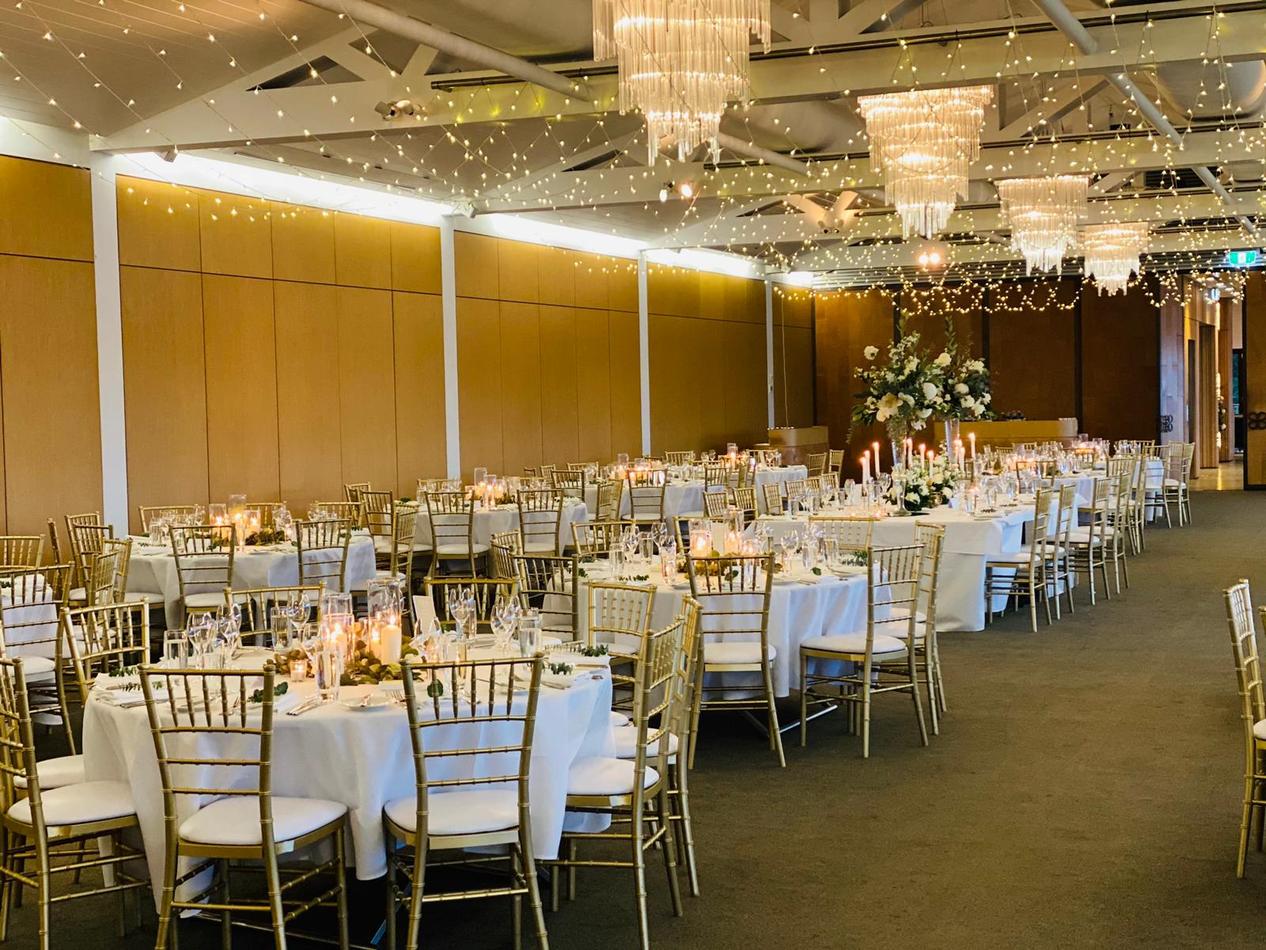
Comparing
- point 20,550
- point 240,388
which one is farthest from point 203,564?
point 240,388

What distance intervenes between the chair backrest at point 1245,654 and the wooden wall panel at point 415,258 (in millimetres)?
11335

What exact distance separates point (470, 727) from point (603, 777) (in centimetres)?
49

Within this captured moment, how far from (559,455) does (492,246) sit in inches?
113

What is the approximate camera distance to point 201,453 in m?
12.5

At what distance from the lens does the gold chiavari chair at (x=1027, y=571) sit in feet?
33.6

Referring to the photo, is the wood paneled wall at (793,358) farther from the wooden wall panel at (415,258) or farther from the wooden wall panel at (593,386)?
the wooden wall panel at (415,258)

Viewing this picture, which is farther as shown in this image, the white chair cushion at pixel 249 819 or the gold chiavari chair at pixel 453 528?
the gold chiavari chair at pixel 453 528

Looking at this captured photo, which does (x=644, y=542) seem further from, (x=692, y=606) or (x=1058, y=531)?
(x=1058, y=531)

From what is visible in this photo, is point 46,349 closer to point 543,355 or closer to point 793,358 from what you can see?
point 543,355

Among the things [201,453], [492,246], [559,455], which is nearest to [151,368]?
[201,453]

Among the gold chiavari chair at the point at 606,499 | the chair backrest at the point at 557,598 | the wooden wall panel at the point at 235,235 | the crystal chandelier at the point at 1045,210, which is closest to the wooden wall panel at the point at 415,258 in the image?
the wooden wall panel at the point at 235,235

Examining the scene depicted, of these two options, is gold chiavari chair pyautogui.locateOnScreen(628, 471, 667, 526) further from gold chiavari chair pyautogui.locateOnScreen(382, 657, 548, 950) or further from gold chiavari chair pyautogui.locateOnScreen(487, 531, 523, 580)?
gold chiavari chair pyautogui.locateOnScreen(382, 657, 548, 950)

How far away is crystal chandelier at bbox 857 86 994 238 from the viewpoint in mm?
9477

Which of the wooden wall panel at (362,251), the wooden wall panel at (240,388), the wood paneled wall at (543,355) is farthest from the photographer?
the wood paneled wall at (543,355)
